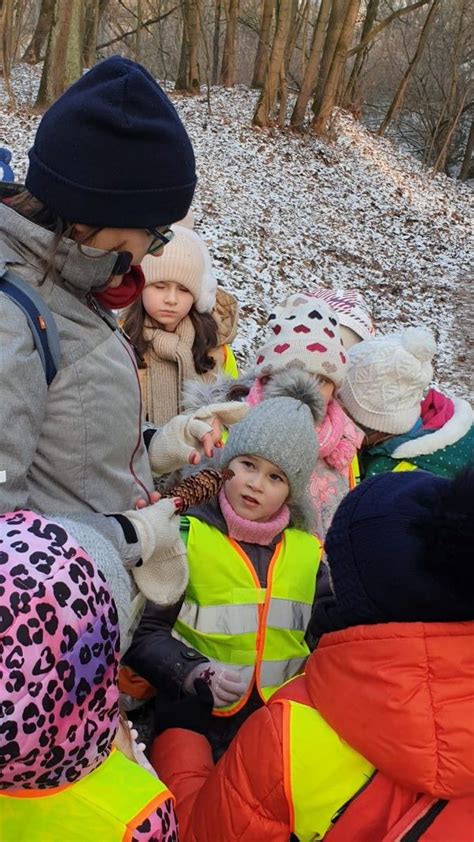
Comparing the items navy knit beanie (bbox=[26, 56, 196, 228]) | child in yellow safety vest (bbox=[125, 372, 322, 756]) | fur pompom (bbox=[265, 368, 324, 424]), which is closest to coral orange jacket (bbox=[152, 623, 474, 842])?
child in yellow safety vest (bbox=[125, 372, 322, 756])

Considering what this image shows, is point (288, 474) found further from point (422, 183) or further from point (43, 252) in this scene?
point (422, 183)

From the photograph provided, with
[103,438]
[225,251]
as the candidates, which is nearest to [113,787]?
[103,438]

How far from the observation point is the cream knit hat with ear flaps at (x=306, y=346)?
3.57 meters

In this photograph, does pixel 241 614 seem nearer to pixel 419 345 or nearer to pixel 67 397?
pixel 67 397

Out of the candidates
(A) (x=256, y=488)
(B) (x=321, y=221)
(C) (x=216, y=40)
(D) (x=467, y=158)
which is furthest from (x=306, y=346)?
(D) (x=467, y=158)

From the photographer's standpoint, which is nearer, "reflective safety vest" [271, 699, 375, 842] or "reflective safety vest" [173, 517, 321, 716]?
"reflective safety vest" [271, 699, 375, 842]

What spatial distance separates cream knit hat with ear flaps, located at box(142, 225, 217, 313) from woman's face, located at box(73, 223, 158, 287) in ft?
5.42

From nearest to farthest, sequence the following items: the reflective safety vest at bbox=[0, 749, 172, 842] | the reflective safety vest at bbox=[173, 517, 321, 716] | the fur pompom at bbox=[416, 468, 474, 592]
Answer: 1. the reflective safety vest at bbox=[0, 749, 172, 842]
2. the fur pompom at bbox=[416, 468, 474, 592]
3. the reflective safety vest at bbox=[173, 517, 321, 716]

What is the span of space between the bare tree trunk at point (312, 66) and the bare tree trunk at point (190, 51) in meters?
3.62

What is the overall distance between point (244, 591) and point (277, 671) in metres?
0.34

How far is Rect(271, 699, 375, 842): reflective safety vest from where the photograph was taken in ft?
5.46

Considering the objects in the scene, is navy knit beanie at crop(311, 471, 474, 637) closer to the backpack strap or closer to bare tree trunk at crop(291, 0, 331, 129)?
the backpack strap

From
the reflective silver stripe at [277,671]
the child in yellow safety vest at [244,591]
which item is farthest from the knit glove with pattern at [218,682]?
the reflective silver stripe at [277,671]

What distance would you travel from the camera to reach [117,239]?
5.74 ft
